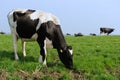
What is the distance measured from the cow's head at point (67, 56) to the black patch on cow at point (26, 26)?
1731mm

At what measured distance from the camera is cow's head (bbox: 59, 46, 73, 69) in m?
16.0

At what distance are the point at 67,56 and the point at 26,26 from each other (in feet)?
8.17

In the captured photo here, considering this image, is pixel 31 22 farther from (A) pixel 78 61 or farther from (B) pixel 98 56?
(B) pixel 98 56

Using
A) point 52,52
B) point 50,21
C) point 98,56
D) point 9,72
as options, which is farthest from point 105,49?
point 9,72

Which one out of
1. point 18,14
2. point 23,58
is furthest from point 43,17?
point 23,58

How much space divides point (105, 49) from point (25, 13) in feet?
21.3

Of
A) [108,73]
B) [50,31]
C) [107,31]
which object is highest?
[50,31]

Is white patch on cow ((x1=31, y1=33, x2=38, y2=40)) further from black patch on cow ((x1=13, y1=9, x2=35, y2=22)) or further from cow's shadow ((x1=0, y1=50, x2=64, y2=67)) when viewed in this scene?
black patch on cow ((x1=13, y1=9, x2=35, y2=22))

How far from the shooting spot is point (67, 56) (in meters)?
16.0

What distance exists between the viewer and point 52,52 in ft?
62.3

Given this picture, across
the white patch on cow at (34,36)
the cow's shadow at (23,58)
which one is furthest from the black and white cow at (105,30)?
the white patch on cow at (34,36)

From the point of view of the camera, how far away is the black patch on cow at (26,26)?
16.5m

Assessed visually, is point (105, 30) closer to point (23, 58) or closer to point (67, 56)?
point (23, 58)

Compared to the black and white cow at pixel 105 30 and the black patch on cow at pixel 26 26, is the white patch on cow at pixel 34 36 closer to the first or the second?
the black patch on cow at pixel 26 26
